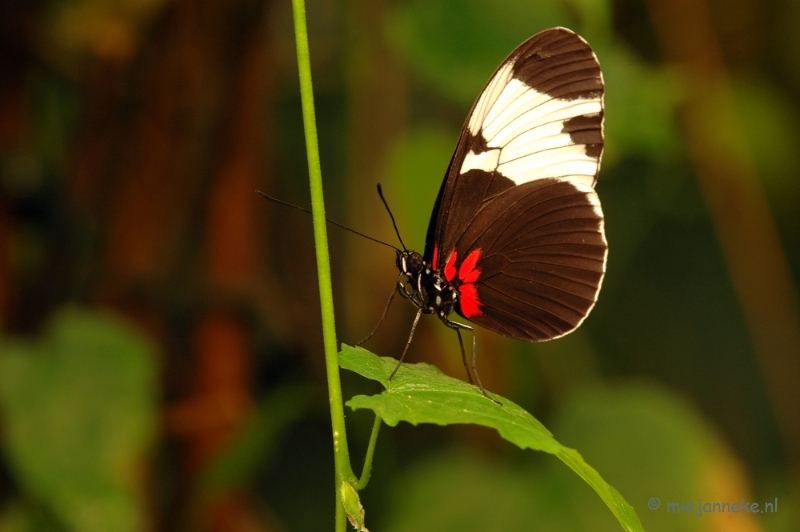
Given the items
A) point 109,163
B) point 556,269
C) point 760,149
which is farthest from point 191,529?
point 760,149

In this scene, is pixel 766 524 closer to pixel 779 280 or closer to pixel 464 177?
pixel 779 280

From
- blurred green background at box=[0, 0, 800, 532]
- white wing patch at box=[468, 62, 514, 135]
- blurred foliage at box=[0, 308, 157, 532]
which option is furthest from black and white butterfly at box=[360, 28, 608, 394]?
blurred foliage at box=[0, 308, 157, 532]

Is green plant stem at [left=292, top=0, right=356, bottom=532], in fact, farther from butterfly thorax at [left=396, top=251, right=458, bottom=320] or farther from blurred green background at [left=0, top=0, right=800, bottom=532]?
blurred green background at [left=0, top=0, right=800, bottom=532]

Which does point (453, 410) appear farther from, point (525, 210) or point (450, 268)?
point (525, 210)

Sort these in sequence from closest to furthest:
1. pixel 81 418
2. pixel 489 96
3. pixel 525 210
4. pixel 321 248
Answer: pixel 321 248
pixel 489 96
pixel 525 210
pixel 81 418

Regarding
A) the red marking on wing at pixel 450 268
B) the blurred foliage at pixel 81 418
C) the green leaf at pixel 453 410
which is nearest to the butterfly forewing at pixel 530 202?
the red marking on wing at pixel 450 268

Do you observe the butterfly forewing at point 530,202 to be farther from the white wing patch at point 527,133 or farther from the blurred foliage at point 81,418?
the blurred foliage at point 81,418

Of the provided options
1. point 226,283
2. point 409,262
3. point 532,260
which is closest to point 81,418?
point 226,283
